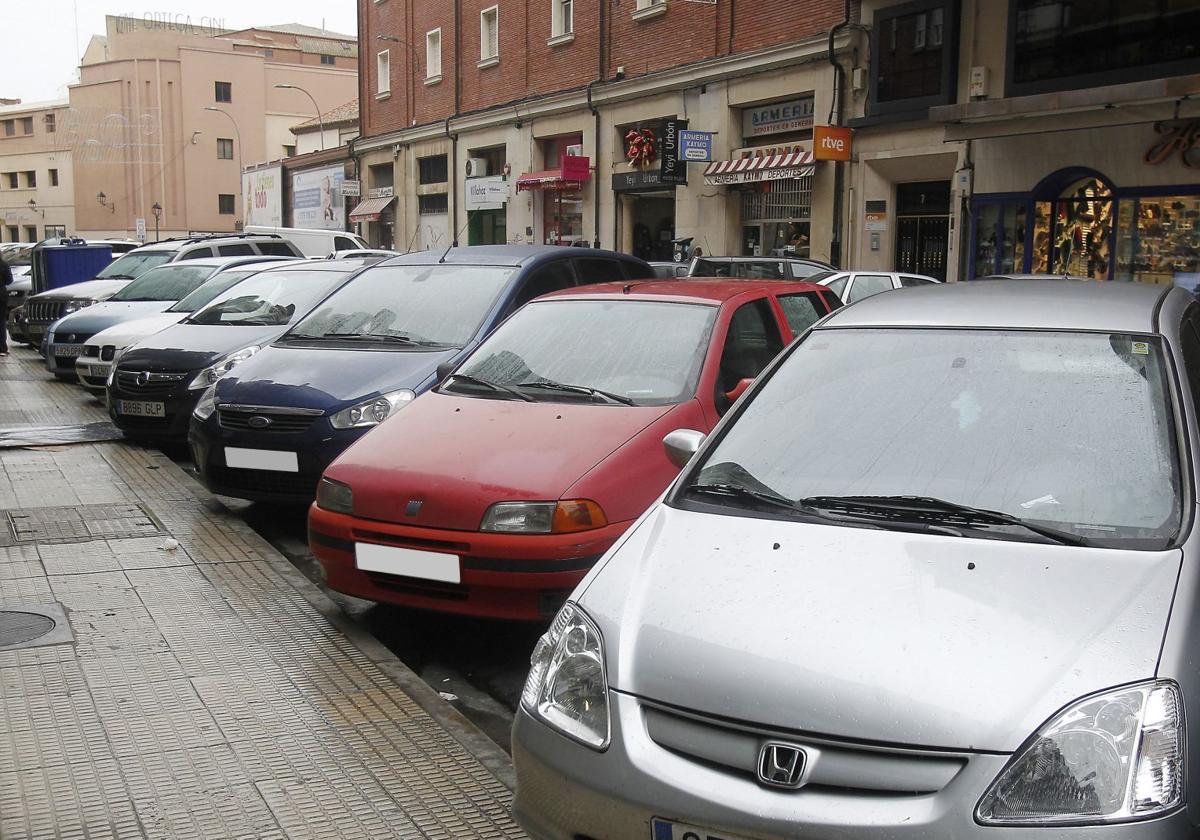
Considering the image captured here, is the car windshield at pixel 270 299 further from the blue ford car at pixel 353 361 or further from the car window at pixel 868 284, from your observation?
the car window at pixel 868 284

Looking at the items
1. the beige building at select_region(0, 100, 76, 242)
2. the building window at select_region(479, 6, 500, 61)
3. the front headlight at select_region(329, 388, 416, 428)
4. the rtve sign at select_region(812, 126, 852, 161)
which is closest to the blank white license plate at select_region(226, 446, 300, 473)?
the front headlight at select_region(329, 388, 416, 428)

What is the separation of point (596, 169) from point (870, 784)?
1037 inches

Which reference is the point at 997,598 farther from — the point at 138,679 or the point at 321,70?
the point at 321,70

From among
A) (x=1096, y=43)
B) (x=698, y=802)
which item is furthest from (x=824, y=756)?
(x=1096, y=43)

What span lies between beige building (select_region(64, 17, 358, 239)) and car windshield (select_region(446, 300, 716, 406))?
2673 inches

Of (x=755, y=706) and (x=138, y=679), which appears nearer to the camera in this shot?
(x=755, y=706)

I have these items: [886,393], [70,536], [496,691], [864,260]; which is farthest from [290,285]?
[864,260]

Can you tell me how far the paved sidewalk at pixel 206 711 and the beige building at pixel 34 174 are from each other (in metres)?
77.7

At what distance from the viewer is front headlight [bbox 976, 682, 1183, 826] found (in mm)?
2295

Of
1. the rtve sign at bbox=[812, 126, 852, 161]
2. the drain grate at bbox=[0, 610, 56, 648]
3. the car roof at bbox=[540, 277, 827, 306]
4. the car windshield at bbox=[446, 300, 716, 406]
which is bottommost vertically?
the drain grate at bbox=[0, 610, 56, 648]

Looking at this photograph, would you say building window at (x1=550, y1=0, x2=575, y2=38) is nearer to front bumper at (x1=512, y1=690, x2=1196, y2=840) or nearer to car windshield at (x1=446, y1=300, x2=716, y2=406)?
car windshield at (x1=446, y1=300, x2=716, y2=406)

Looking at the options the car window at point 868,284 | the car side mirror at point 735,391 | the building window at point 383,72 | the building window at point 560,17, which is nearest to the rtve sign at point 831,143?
the car window at point 868,284

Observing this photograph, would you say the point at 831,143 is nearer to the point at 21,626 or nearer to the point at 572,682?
the point at 21,626

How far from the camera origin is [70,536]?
6.94 metres
